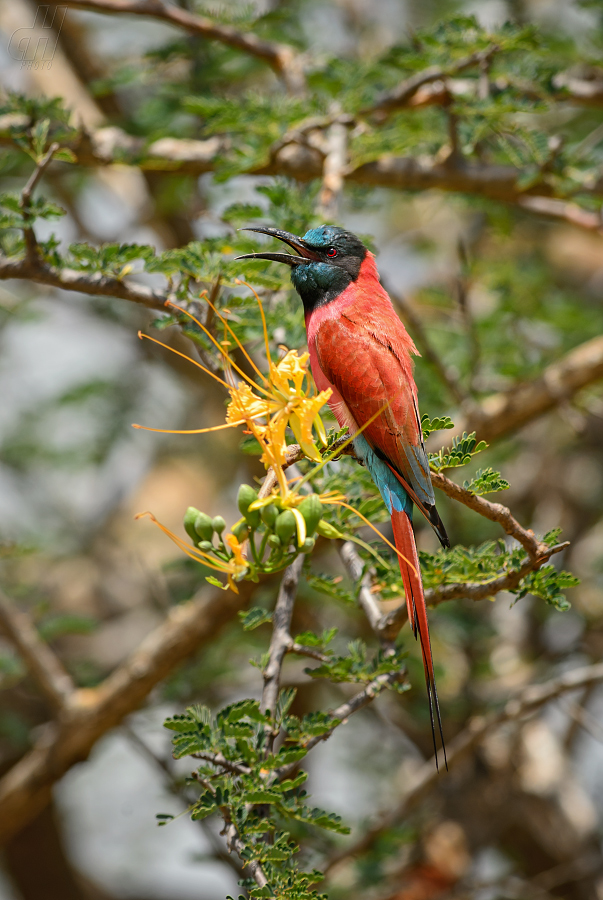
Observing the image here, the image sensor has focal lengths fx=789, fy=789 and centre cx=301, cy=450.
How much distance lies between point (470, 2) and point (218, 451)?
422 centimetres

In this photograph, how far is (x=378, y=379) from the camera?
219 centimetres

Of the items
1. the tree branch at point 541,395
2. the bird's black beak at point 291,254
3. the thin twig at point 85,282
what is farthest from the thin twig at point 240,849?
the tree branch at point 541,395

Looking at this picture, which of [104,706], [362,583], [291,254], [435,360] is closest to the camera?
[362,583]

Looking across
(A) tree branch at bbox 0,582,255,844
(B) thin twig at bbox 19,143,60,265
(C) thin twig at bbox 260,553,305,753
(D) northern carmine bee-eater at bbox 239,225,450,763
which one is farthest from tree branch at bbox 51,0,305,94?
(C) thin twig at bbox 260,553,305,753

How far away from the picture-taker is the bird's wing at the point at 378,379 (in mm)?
2057

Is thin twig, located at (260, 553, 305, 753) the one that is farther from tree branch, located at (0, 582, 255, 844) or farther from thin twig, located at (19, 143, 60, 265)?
tree branch, located at (0, 582, 255, 844)

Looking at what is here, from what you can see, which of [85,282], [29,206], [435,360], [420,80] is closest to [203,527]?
[85,282]

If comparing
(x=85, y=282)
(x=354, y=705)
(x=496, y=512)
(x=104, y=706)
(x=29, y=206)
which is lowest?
(x=104, y=706)

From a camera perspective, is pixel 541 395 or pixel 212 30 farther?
pixel 541 395

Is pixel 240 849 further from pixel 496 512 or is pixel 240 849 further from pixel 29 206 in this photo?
pixel 29 206

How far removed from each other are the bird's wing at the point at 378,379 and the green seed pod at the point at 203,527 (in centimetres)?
62

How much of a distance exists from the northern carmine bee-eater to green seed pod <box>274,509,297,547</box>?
443 millimetres

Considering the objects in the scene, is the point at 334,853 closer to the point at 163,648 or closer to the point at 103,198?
the point at 163,648

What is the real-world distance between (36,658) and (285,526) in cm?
252
